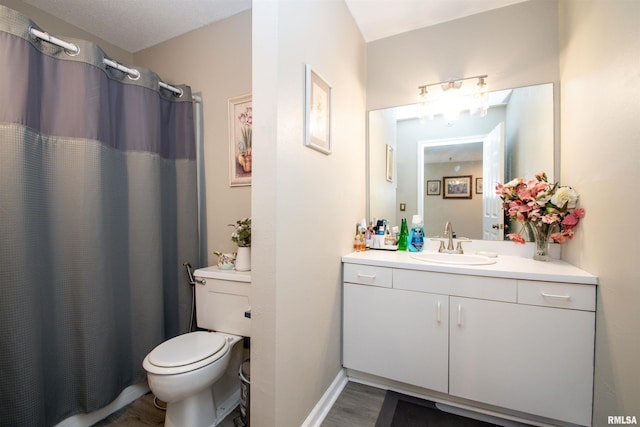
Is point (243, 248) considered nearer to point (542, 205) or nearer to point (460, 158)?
point (460, 158)

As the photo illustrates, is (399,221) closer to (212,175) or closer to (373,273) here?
(373,273)

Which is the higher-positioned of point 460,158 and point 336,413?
point 460,158

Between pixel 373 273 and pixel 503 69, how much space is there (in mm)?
1675

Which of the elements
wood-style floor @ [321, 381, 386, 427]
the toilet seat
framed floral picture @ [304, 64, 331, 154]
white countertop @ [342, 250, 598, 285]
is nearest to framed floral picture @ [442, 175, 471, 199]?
white countertop @ [342, 250, 598, 285]

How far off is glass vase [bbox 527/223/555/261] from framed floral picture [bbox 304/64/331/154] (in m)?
1.35

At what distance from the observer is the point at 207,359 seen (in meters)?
1.26

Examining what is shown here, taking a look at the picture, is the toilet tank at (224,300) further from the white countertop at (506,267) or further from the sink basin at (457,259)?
the sink basin at (457,259)

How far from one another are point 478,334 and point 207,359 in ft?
4.61

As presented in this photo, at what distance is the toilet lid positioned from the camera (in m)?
1.21

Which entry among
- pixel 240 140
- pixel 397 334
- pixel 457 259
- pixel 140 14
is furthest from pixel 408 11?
pixel 397 334

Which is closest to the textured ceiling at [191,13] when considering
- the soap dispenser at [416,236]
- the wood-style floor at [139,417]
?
the soap dispenser at [416,236]

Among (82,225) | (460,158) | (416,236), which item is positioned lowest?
(416,236)

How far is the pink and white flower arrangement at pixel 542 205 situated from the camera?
4.53 ft

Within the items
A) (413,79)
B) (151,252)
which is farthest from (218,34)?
(151,252)
